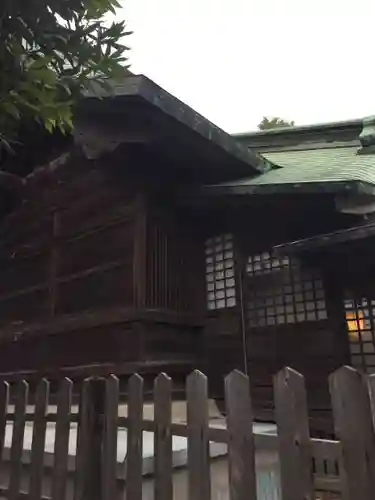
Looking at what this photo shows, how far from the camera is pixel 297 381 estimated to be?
2135 millimetres

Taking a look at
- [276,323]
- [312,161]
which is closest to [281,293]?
[276,323]

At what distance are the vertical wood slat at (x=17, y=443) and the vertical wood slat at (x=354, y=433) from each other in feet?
8.39

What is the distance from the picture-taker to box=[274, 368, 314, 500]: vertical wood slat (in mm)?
2037

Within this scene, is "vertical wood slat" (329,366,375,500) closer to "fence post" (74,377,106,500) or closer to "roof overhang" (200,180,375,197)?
"fence post" (74,377,106,500)

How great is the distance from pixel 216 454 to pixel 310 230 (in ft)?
10.1

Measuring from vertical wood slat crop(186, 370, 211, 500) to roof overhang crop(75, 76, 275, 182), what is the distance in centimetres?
344

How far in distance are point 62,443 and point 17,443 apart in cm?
57

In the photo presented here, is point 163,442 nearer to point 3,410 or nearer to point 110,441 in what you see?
point 110,441

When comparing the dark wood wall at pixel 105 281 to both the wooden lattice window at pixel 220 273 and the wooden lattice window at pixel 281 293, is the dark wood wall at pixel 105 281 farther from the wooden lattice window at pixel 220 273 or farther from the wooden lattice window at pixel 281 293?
the wooden lattice window at pixel 281 293

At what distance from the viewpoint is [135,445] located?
9.23 ft

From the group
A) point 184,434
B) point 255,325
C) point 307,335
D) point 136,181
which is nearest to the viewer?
point 184,434

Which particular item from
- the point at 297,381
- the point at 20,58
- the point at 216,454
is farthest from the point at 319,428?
the point at 20,58

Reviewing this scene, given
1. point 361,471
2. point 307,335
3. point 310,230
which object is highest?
point 310,230

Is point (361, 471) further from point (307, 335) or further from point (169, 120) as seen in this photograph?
point (169, 120)
